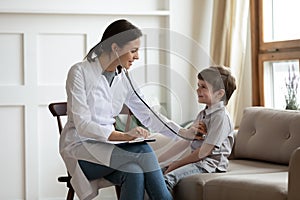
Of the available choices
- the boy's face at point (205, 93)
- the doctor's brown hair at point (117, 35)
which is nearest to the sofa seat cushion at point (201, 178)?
the boy's face at point (205, 93)

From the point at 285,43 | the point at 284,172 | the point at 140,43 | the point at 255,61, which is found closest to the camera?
the point at 140,43

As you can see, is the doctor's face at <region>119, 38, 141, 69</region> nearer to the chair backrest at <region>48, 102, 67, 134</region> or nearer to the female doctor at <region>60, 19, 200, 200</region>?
the female doctor at <region>60, 19, 200, 200</region>

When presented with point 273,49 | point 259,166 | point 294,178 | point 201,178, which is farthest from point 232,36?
point 294,178

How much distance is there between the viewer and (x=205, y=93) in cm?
339

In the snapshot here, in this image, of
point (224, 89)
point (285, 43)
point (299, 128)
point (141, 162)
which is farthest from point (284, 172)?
point (285, 43)

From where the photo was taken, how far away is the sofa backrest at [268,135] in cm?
360

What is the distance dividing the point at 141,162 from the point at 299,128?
91cm

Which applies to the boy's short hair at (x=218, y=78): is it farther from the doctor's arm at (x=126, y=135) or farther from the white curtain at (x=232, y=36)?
the white curtain at (x=232, y=36)

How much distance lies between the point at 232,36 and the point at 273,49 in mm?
311

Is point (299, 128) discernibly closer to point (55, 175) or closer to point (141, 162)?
point (141, 162)

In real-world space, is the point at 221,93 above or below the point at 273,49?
below

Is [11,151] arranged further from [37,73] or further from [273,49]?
[273,49]

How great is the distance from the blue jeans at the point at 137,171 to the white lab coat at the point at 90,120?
0.17 feet

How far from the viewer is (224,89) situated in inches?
136
